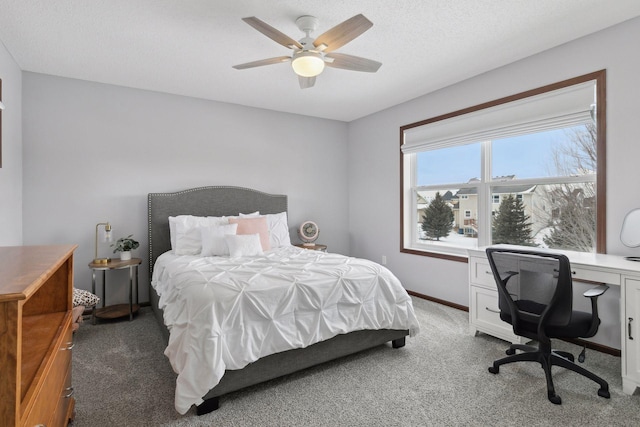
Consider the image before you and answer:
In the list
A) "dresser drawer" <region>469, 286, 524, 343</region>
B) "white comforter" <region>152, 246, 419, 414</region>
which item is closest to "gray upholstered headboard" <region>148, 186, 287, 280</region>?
"white comforter" <region>152, 246, 419, 414</region>

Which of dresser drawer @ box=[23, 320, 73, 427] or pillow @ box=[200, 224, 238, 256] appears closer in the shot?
dresser drawer @ box=[23, 320, 73, 427]

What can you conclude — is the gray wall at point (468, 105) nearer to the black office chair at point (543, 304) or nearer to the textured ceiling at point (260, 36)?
the textured ceiling at point (260, 36)

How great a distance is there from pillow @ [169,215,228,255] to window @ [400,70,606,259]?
2.58m

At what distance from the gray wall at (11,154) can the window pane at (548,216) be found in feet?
15.5

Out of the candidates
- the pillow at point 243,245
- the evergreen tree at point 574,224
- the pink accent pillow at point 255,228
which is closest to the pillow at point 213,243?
the pillow at point 243,245

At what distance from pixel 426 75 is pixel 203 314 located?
3.23m

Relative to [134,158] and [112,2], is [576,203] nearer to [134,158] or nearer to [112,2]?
[112,2]

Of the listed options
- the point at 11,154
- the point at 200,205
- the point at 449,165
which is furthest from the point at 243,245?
the point at 449,165

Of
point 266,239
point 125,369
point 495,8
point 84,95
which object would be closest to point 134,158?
point 84,95

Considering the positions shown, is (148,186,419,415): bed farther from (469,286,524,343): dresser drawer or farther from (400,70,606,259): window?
(400,70,606,259): window

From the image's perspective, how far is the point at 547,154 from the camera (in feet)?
10.3

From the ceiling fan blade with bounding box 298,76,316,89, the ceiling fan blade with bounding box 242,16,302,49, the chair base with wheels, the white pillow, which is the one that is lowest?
the chair base with wheels

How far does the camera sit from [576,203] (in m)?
2.96

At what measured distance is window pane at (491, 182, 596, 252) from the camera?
2.91 m
